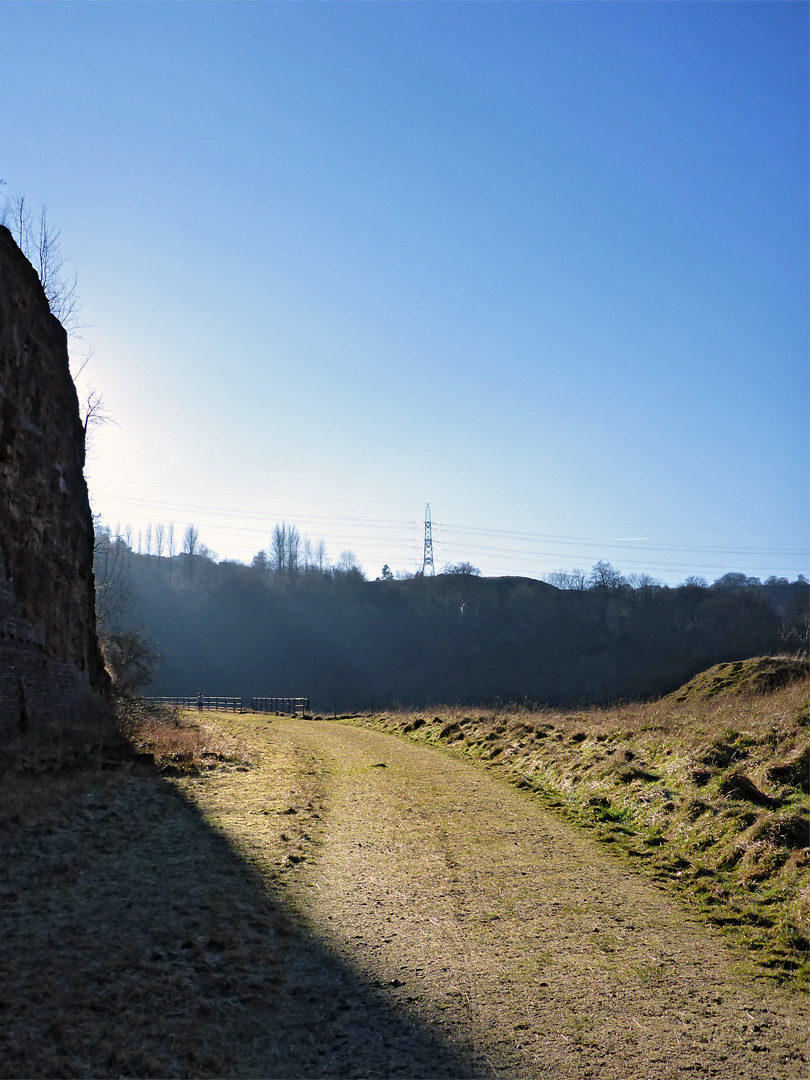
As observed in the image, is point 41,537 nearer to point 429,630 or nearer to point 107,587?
point 107,587

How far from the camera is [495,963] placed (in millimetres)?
5953

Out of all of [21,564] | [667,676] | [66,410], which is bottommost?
[667,676]

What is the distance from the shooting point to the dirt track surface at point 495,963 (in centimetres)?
453

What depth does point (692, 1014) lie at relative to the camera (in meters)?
5.08

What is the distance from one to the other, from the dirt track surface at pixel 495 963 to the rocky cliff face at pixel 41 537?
15.9ft

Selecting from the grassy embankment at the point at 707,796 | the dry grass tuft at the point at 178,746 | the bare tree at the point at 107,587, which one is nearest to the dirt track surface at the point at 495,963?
the grassy embankment at the point at 707,796

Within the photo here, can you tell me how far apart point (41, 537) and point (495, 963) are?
13066 millimetres

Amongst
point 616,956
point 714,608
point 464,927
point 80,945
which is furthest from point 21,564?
point 714,608

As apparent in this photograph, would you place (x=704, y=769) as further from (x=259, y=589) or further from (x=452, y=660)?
(x=259, y=589)

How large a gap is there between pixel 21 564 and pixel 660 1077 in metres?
13.6

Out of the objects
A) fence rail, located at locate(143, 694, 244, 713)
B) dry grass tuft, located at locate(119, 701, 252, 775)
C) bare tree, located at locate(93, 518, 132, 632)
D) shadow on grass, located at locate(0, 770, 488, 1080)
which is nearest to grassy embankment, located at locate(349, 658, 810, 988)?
shadow on grass, located at locate(0, 770, 488, 1080)

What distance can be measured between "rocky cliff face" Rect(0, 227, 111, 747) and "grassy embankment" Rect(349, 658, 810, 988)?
30.8 ft

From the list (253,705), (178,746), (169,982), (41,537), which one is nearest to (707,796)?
(169,982)

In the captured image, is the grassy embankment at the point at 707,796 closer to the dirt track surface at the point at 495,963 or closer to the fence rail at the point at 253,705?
the dirt track surface at the point at 495,963
